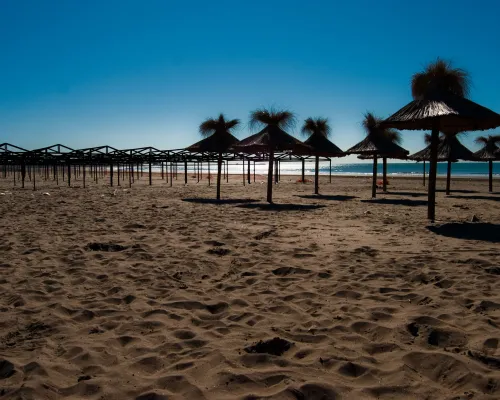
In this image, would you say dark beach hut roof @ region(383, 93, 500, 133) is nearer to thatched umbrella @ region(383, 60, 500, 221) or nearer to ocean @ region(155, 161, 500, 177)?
thatched umbrella @ region(383, 60, 500, 221)

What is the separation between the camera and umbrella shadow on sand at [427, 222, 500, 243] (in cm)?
620

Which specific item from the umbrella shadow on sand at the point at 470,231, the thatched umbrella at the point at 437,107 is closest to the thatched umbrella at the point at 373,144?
the thatched umbrella at the point at 437,107

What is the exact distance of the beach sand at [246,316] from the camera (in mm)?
2186

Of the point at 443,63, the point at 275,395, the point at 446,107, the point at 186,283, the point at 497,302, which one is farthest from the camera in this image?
the point at 443,63

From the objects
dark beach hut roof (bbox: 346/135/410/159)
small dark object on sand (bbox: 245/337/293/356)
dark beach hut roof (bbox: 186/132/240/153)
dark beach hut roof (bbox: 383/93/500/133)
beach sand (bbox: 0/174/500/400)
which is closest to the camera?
beach sand (bbox: 0/174/500/400)

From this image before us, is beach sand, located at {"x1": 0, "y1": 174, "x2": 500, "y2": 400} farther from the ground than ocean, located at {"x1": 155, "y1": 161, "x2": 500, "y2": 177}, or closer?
closer

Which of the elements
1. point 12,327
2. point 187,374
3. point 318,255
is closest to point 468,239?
point 318,255

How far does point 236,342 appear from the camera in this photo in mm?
2670

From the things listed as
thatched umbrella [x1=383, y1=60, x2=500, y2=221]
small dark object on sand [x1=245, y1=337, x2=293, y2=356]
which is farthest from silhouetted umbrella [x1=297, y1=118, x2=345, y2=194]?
small dark object on sand [x1=245, y1=337, x2=293, y2=356]

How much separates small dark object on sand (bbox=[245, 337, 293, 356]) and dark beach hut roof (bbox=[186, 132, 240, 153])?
13250mm

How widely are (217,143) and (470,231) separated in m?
10.8

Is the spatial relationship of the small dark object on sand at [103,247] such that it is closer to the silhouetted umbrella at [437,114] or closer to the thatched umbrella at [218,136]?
the silhouetted umbrella at [437,114]

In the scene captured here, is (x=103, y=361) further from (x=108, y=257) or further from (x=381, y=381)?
(x=108, y=257)

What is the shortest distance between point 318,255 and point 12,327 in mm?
3559
